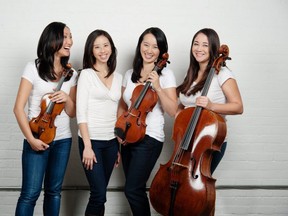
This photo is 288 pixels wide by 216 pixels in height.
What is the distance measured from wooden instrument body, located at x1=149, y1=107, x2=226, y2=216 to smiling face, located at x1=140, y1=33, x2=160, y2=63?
0.53m

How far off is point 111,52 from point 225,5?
1.35m

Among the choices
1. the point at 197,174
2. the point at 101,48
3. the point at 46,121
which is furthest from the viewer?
the point at 101,48

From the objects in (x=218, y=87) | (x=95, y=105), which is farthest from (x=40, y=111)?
(x=218, y=87)

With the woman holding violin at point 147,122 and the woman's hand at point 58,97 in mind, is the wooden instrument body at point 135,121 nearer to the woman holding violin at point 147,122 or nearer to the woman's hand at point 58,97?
the woman holding violin at point 147,122

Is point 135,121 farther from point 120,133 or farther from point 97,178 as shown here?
point 97,178

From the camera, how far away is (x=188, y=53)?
3.30 metres

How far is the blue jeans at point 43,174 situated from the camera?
2.30 m

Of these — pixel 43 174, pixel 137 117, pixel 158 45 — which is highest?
pixel 158 45

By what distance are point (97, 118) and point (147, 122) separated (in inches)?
13.2

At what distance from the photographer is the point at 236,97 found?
231 cm

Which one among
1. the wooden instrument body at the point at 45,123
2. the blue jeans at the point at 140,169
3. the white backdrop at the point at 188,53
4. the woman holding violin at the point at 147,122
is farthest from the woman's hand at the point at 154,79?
the white backdrop at the point at 188,53

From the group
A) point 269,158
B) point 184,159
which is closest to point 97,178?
point 184,159

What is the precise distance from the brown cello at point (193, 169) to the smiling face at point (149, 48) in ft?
1.54

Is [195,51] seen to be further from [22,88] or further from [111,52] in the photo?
[22,88]
